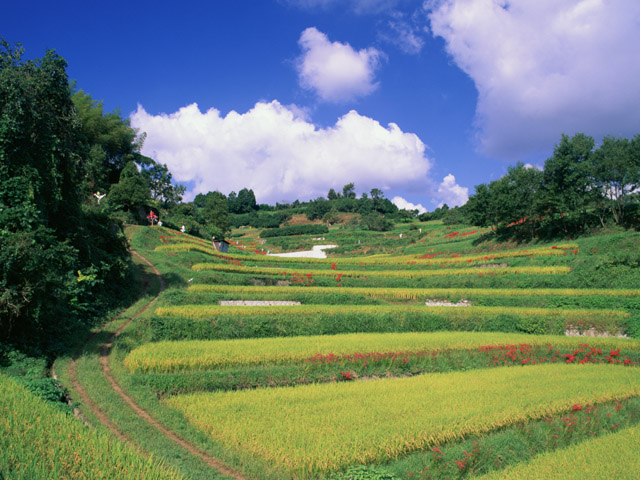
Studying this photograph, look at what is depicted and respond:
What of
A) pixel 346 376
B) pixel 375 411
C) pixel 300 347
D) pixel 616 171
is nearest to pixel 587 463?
pixel 375 411

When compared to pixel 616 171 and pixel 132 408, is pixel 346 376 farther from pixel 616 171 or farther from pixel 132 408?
pixel 616 171

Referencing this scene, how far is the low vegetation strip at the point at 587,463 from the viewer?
23.1 feet

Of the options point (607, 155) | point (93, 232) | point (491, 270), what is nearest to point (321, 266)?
point (491, 270)

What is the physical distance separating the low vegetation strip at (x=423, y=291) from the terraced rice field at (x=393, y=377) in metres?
0.11

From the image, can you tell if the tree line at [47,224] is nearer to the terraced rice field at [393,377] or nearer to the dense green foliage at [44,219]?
the dense green foliage at [44,219]

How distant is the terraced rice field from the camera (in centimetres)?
776

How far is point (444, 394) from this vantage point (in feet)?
35.3

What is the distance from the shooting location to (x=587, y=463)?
7.52 metres

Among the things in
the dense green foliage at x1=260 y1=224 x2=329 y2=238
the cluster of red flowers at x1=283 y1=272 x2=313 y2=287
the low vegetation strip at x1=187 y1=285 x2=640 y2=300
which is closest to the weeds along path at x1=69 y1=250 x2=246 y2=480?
the low vegetation strip at x1=187 y1=285 x2=640 y2=300

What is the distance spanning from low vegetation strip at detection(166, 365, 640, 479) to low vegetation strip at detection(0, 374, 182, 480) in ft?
8.39

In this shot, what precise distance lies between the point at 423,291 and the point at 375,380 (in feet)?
51.4

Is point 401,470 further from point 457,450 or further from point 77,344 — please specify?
point 77,344

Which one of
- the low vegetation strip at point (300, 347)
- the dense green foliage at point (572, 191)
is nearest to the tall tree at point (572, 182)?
the dense green foliage at point (572, 191)

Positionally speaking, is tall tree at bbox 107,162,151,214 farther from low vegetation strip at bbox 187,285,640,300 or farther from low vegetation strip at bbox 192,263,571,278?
low vegetation strip at bbox 187,285,640,300
